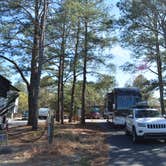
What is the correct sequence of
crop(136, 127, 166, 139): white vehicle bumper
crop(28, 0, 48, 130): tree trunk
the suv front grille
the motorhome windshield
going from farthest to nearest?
the motorhome windshield → crop(28, 0, 48, 130): tree trunk → the suv front grille → crop(136, 127, 166, 139): white vehicle bumper

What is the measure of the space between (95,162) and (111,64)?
23.5m

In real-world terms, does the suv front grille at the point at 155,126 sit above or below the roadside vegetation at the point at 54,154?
above

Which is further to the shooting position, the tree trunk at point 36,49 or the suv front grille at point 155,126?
the tree trunk at point 36,49

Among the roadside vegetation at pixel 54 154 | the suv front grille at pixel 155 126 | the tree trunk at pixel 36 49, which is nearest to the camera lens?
the roadside vegetation at pixel 54 154

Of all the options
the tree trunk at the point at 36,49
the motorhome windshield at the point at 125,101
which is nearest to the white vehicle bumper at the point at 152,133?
the tree trunk at the point at 36,49

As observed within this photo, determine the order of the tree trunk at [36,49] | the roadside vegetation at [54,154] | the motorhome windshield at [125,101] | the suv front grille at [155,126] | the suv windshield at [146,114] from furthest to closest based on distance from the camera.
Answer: the motorhome windshield at [125,101] < the tree trunk at [36,49] < the suv windshield at [146,114] < the suv front grille at [155,126] < the roadside vegetation at [54,154]

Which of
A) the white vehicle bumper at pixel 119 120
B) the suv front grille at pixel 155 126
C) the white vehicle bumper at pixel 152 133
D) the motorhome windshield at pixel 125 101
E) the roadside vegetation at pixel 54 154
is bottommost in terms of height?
the roadside vegetation at pixel 54 154

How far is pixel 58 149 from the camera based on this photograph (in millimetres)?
14445

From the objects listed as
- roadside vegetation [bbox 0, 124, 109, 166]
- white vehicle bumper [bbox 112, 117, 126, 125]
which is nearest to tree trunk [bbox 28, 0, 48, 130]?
roadside vegetation [bbox 0, 124, 109, 166]

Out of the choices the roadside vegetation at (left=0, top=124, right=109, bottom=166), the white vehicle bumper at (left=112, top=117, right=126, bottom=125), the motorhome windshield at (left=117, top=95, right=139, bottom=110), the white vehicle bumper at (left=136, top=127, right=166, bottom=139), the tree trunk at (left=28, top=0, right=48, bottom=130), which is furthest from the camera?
the motorhome windshield at (left=117, top=95, right=139, bottom=110)

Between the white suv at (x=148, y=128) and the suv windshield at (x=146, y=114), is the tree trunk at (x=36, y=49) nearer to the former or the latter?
the white suv at (x=148, y=128)

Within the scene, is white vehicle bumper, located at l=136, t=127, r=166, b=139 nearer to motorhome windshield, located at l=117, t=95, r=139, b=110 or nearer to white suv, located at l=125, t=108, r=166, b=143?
white suv, located at l=125, t=108, r=166, b=143

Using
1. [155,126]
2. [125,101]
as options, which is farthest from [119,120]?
[155,126]

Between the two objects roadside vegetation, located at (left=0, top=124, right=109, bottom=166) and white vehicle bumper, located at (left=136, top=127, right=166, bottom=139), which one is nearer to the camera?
roadside vegetation, located at (left=0, top=124, right=109, bottom=166)
